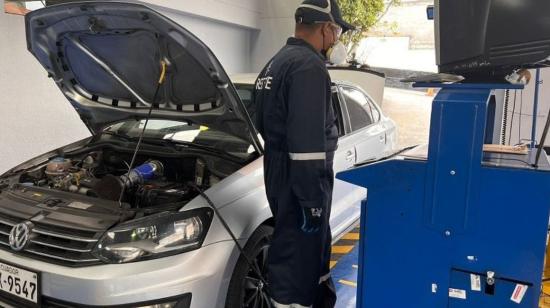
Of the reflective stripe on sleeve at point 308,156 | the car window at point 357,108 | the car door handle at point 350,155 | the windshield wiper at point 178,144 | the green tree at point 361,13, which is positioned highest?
the green tree at point 361,13

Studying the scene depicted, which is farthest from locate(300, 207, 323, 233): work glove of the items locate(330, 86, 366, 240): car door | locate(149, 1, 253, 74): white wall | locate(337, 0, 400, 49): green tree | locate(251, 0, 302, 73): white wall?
locate(251, 0, 302, 73): white wall

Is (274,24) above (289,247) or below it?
above

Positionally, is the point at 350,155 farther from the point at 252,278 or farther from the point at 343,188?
the point at 252,278

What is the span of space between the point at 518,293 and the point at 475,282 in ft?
0.40

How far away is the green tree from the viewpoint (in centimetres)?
790

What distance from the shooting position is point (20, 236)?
1829 millimetres

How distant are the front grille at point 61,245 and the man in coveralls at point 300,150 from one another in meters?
0.78

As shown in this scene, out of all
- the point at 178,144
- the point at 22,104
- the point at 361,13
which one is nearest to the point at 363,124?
the point at 178,144

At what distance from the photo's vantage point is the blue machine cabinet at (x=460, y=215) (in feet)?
4.30

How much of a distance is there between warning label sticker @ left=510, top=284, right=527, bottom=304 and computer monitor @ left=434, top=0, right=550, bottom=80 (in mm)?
662

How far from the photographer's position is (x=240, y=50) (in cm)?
855

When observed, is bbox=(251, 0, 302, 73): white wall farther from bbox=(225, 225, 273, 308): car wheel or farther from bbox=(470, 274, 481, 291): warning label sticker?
bbox=(470, 274, 481, 291): warning label sticker

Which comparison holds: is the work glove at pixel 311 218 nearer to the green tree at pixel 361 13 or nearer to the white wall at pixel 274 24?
the green tree at pixel 361 13

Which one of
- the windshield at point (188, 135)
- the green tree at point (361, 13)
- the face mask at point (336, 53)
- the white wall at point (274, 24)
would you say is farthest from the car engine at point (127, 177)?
the white wall at point (274, 24)
